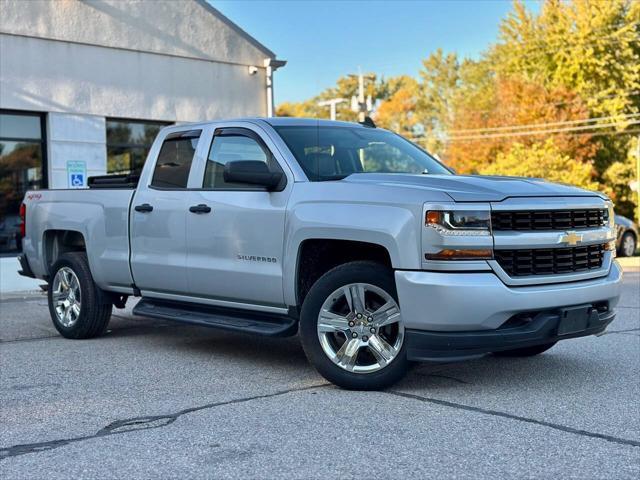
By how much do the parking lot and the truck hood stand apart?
1341 millimetres

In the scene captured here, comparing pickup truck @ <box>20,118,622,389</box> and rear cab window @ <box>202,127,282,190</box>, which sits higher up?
rear cab window @ <box>202,127,282,190</box>

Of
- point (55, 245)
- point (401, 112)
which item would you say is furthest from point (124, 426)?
point (401, 112)

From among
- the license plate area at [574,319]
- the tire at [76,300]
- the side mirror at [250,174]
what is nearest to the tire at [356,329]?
the side mirror at [250,174]

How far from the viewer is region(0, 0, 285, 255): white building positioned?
15.4 meters

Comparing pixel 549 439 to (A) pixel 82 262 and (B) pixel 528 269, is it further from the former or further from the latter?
(A) pixel 82 262

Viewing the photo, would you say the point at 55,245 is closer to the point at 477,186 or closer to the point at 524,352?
the point at 524,352

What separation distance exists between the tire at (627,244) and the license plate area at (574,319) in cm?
1961

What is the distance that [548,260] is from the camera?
564 cm

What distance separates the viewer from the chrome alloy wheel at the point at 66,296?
8.44 meters

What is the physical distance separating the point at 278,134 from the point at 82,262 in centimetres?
281

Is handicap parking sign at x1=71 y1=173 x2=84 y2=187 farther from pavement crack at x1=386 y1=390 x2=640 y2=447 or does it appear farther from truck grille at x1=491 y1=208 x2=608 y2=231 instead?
truck grille at x1=491 y1=208 x2=608 y2=231

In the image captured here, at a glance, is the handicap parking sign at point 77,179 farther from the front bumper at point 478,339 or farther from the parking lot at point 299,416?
the front bumper at point 478,339

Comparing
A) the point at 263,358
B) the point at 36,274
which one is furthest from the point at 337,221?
the point at 36,274

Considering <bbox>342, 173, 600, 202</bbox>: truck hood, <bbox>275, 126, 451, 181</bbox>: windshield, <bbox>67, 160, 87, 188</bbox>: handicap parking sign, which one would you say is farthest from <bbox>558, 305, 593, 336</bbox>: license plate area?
<bbox>67, 160, 87, 188</bbox>: handicap parking sign
